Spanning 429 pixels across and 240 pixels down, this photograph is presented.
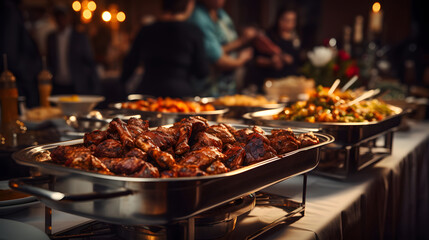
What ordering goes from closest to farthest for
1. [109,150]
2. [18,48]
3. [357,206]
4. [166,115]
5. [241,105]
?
[109,150], [357,206], [166,115], [241,105], [18,48]

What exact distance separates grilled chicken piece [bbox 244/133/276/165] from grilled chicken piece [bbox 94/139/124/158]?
0.29 m

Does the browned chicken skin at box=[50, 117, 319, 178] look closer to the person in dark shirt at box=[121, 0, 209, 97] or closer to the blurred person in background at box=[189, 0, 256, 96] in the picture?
the person in dark shirt at box=[121, 0, 209, 97]

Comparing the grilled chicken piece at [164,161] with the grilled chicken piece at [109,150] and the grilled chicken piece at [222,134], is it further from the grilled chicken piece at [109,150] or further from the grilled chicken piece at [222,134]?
the grilled chicken piece at [222,134]

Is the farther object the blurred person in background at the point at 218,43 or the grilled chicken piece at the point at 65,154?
the blurred person in background at the point at 218,43

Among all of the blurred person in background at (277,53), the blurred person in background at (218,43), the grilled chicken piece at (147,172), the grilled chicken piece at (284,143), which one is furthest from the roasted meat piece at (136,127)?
the blurred person in background at (277,53)

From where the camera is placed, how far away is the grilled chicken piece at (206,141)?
0.95 meters

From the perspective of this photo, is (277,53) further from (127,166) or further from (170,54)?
(127,166)

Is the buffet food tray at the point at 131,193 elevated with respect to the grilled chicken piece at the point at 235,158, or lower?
lower

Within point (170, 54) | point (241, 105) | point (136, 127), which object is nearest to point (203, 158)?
point (136, 127)

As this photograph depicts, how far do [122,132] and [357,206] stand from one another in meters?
0.82

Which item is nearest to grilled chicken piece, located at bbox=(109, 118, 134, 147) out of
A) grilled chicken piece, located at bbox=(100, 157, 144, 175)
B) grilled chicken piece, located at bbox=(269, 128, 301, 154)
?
grilled chicken piece, located at bbox=(100, 157, 144, 175)

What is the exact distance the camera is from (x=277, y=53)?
422cm

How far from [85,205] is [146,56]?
234cm

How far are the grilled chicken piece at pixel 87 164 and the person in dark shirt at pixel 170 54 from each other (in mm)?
2122
